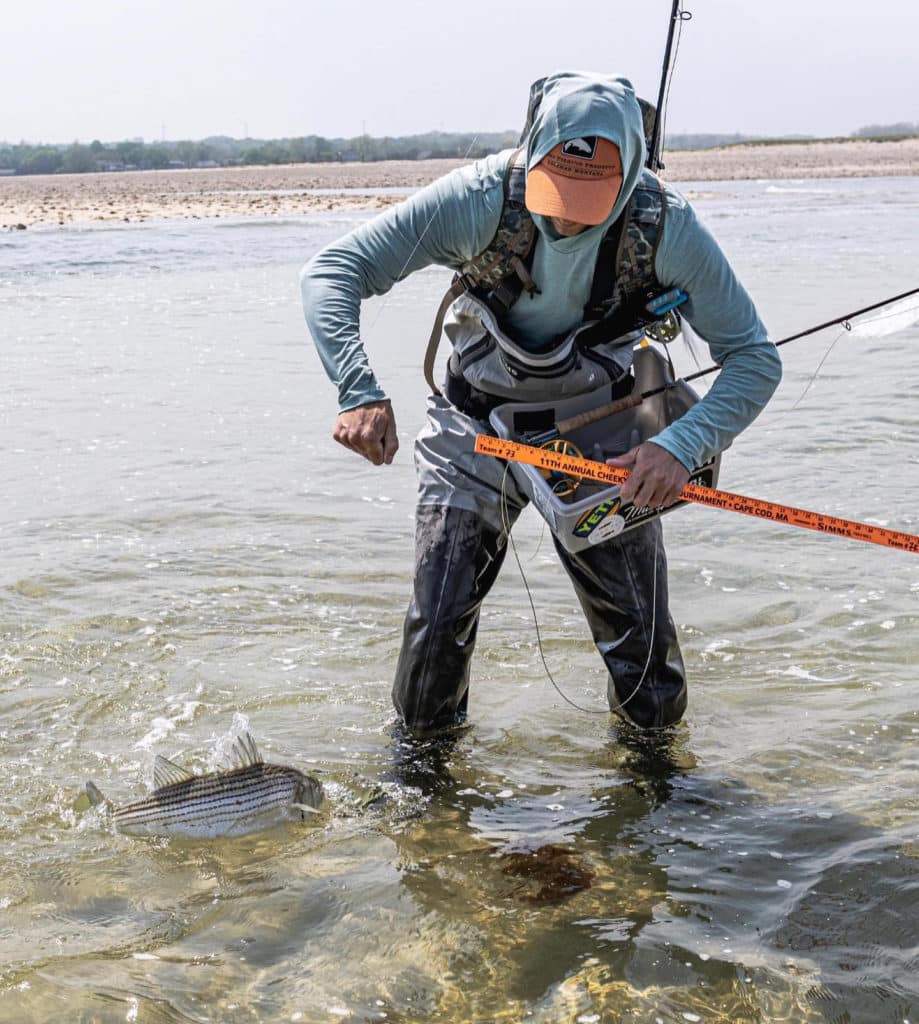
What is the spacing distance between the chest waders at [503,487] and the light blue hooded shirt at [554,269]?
0.06m

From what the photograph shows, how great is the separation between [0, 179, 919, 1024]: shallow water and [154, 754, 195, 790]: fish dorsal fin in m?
0.24

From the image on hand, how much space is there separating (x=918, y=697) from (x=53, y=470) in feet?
23.1

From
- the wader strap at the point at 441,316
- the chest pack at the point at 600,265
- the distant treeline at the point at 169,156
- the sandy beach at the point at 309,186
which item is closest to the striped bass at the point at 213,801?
the wader strap at the point at 441,316

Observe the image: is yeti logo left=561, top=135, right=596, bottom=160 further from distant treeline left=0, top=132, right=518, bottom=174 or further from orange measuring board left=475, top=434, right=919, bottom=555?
distant treeline left=0, top=132, right=518, bottom=174

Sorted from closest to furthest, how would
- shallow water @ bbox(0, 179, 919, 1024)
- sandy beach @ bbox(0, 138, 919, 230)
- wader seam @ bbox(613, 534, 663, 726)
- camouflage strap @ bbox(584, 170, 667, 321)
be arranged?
shallow water @ bbox(0, 179, 919, 1024) < camouflage strap @ bbox(584, 170, 667, 321) < wader seam @ bbox(613, 534, 663, 726) < sandy beach @ bbox(0, 138, 919, 230)

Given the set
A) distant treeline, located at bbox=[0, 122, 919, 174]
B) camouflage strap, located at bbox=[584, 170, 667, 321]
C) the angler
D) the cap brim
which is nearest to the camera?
the cap brim

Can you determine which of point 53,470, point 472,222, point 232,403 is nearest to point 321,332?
point 472,222

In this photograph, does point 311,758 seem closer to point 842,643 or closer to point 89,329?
point 842,643

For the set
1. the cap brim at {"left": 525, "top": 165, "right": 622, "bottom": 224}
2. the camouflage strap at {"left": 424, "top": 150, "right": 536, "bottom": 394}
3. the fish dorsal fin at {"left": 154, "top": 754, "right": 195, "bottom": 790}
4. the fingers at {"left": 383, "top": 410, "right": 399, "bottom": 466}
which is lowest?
the fish dorsal fin at {"left": 154, "top": 754, "right": 195, "bottom": 790}

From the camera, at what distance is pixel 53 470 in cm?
1027

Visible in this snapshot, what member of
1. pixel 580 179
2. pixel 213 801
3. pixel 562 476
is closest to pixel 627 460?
pixel 562 476

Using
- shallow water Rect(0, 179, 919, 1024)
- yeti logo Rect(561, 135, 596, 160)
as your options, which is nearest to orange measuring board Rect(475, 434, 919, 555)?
yeti logo Rect(561, 135, 596, 160)

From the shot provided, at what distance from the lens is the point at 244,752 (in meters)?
4.52

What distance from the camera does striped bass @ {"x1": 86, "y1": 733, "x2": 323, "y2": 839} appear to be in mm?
4543
